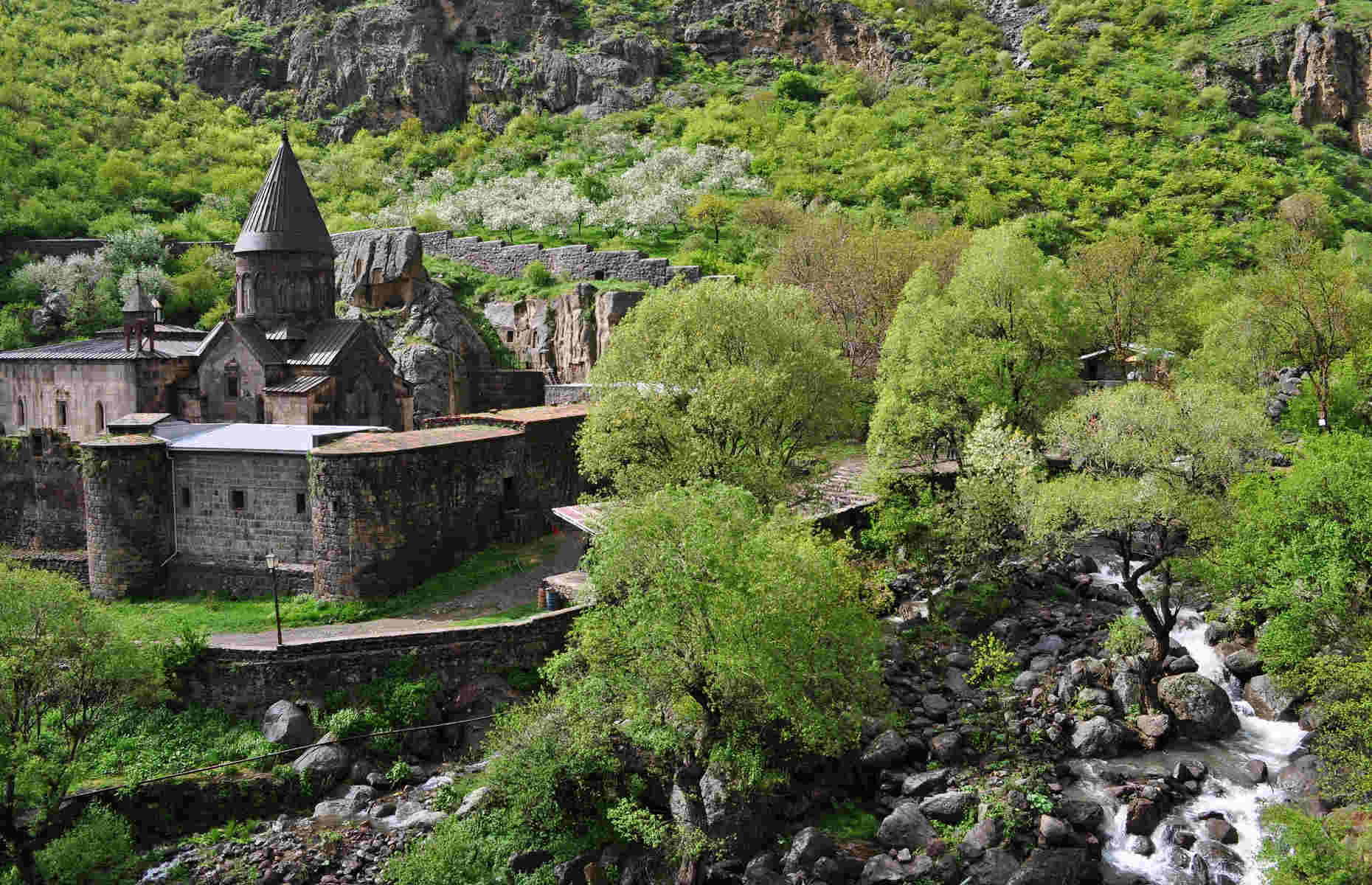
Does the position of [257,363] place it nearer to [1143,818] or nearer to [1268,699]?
[1143,818]

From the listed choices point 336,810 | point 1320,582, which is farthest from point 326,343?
point 1320,582

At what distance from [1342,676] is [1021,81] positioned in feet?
229

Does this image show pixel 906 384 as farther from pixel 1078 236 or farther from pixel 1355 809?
pixel 1078 236

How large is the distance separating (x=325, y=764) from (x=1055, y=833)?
50.4 ft

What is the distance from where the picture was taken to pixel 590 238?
54.7 meters

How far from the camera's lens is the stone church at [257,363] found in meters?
33.7

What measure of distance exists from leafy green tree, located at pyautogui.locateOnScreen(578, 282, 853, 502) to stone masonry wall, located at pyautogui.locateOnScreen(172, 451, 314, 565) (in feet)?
26.9

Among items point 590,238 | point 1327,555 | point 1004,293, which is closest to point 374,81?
point 590,238

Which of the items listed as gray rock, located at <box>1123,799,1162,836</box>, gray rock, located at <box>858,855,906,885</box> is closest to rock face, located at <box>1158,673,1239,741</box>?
gray rock, located at <box>1123,799,1162,836</box>

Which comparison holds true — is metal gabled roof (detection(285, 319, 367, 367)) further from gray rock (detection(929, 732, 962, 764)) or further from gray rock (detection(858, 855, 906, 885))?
gray rock (detection(858, 855, 906, 885))

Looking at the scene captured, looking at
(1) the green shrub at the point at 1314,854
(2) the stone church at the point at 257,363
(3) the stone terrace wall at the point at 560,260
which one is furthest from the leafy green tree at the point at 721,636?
(3) the stone terrace wall at the point at 560,260

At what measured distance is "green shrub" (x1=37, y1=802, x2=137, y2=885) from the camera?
63.1 feet

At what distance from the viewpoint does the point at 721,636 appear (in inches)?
712

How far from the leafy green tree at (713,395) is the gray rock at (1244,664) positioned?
10592 millimetres
